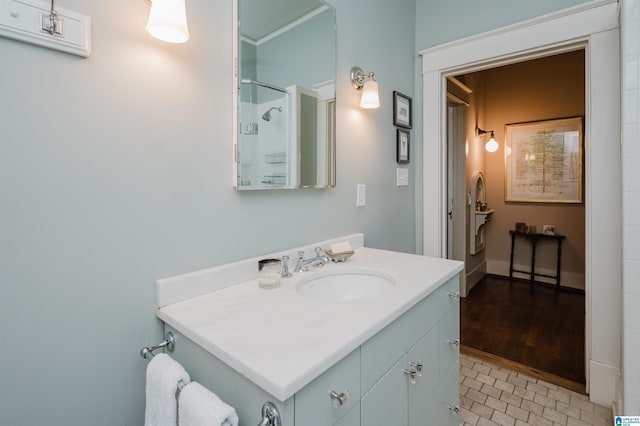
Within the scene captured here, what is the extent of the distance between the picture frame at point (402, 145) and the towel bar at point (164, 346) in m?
1.67

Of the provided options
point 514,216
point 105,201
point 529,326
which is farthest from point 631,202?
point 514,216

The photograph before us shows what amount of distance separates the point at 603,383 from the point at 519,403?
0.44m

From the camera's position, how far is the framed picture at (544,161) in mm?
3613

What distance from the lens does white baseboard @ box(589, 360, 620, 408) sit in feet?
5.61

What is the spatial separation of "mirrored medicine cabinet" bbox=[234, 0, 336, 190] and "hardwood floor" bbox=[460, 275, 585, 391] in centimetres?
185

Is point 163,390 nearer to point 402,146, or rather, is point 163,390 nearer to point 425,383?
point 425,383

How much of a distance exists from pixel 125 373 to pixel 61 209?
1.60 feet

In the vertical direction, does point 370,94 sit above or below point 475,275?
above

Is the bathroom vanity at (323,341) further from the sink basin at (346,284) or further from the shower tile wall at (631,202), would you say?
→ the shower tile wall at (631,202)

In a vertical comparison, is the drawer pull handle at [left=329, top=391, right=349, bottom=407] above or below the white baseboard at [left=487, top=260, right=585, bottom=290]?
above

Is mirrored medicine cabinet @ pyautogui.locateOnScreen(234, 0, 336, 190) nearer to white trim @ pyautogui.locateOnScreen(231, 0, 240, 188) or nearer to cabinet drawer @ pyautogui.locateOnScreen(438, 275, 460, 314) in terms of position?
white trim @ pyautogui.locateOnScreen(231, 0, 240, 188)

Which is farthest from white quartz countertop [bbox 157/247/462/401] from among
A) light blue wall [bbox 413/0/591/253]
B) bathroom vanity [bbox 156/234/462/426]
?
light blue wall [bbox 413/0/591/253]

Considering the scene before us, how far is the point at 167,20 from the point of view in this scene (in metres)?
0.88

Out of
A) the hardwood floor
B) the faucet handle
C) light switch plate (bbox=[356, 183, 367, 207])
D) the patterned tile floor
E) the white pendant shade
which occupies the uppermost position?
the white pendant shade
